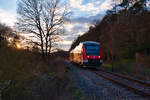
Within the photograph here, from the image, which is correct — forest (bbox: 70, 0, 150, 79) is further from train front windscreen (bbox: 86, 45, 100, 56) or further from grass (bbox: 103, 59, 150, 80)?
train front windscreen (bbox: 86, 45, 100, 56)

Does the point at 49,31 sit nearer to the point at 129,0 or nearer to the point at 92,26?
the point at 129,0

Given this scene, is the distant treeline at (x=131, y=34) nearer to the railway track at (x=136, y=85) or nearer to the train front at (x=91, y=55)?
the train front at (x=91, y=55)

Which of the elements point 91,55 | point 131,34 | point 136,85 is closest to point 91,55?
point 91,55

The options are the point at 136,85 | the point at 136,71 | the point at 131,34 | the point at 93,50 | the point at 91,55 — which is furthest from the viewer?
the point at 131,34

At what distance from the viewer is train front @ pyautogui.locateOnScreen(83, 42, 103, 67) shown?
20.5m

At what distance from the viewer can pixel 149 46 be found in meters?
28.7

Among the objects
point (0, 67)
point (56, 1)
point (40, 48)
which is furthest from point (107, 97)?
point (56, 1)

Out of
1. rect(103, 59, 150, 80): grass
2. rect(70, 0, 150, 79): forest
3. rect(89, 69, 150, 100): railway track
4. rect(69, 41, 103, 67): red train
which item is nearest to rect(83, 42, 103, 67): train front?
rect(69, 41, 103, 67): red train

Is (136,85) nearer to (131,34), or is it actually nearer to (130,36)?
(131,34)

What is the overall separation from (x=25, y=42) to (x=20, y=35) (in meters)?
1.18

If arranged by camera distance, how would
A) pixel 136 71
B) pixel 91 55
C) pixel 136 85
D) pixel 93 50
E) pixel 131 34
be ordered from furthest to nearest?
pixel 131 34
pixel 93 50
pixel 91 55
pixel 136 71
pixel 136 85

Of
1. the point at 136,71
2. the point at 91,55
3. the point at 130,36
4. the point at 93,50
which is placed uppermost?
the point at 130,36

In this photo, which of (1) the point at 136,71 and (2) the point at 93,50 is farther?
(2) the point at 93,50

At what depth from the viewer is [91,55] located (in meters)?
20.5
